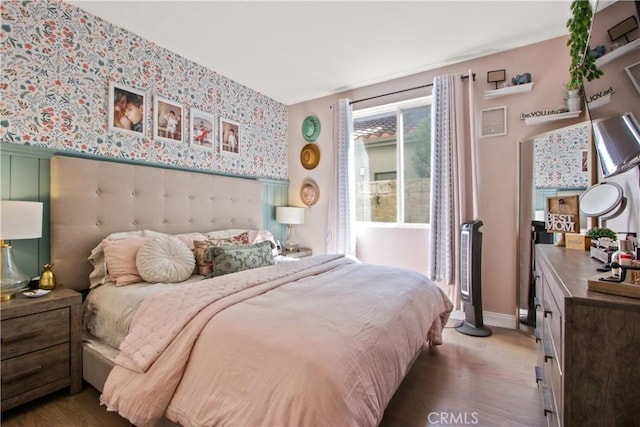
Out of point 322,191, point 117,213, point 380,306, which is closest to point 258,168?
point 322,191

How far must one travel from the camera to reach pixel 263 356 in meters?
1.10

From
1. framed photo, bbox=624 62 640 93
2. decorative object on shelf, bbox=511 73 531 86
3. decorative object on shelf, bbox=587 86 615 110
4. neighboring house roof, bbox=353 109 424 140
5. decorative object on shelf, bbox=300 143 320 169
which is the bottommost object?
framed photo, bbox=624 62 640 93

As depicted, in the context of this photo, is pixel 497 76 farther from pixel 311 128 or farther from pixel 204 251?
pixel 204 251

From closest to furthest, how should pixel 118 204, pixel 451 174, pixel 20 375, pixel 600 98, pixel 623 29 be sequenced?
1. pixel 623 29
2. pixel 600 98
3. pixel 20 375
4. pixel 118 204
5. pixel 451 174

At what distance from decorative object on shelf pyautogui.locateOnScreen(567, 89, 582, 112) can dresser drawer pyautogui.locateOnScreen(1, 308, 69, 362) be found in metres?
A: 4.05

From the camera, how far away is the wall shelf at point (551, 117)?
248 cm

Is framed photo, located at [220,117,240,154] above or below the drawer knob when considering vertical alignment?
above

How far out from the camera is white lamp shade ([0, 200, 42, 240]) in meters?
1.65

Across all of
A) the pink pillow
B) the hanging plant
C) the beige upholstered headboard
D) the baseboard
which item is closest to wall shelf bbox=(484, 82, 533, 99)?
the hanging plant

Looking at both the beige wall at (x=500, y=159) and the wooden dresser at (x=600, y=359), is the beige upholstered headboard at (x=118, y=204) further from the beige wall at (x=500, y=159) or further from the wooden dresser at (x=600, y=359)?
the wooden dresser at (x=600, y=359)

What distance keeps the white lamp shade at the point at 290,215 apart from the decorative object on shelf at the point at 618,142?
2.99 m

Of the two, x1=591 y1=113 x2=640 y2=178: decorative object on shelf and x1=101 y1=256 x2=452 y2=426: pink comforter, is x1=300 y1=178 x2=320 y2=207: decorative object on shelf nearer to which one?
x1=101 y1=256 x2=452 y2=426: pink comforter

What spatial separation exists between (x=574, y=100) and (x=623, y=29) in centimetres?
175

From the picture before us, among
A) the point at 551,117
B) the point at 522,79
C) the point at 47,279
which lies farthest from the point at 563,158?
the point at 47,279
